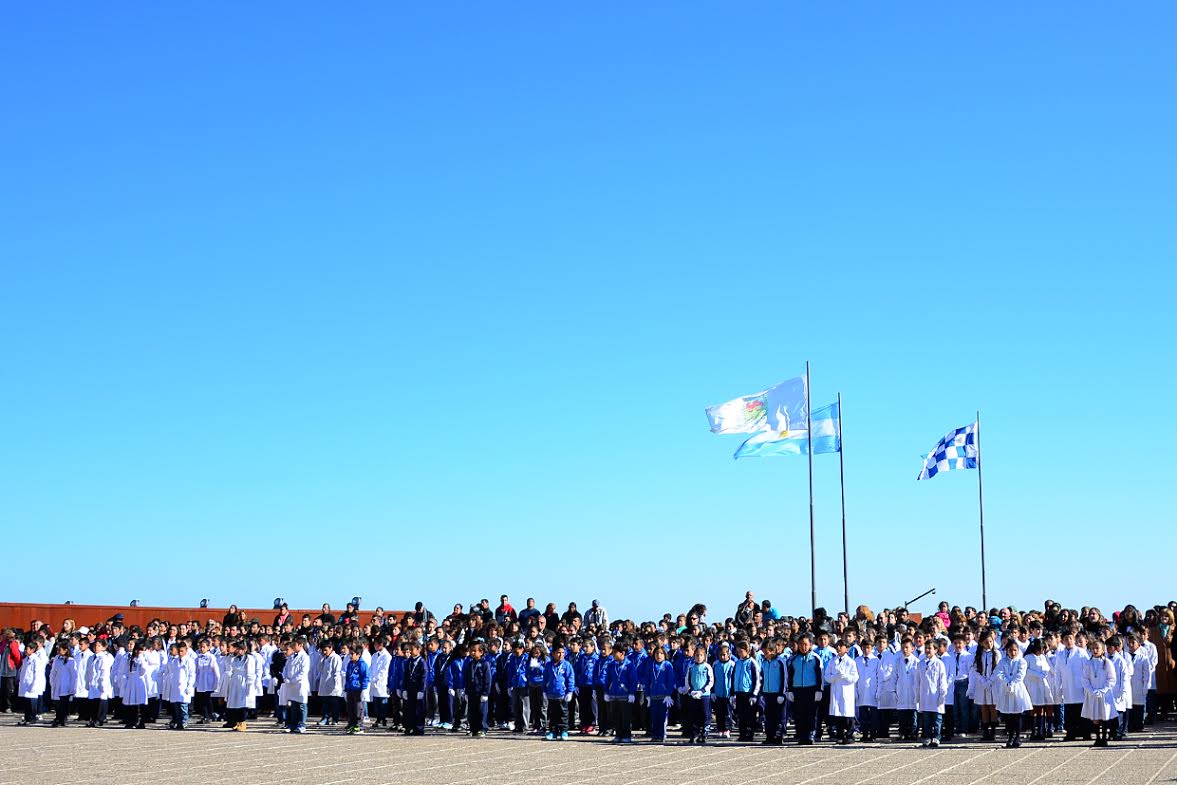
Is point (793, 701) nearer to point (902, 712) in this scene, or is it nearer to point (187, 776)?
point (902, 712)

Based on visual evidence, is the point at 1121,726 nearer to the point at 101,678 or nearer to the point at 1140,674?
the point at 1140,674

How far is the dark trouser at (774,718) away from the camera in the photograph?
2433 cm

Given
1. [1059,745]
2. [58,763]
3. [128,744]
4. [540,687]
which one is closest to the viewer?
[58,763]

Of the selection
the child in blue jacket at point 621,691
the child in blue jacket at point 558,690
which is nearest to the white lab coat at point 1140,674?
the child in blue jacket at point 621,691

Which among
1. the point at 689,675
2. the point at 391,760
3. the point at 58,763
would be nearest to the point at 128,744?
the point at 58,763

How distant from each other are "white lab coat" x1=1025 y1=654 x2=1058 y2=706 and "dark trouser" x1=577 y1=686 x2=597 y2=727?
8210mm

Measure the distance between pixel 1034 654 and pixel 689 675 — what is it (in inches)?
224

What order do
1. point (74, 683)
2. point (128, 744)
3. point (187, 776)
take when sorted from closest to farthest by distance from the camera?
point (187, 776), point (128, 744), point (74, 683)

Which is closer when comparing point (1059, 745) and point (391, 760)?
point (391, 760)

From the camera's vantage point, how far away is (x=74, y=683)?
30141mm

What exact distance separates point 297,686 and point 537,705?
4.60 meters

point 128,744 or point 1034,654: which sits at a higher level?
point 1034,654

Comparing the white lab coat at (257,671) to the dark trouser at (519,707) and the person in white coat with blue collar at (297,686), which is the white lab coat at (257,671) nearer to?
the person in white coat with blue collar at (297,686)

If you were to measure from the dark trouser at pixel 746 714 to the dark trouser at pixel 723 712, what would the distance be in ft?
1.18
